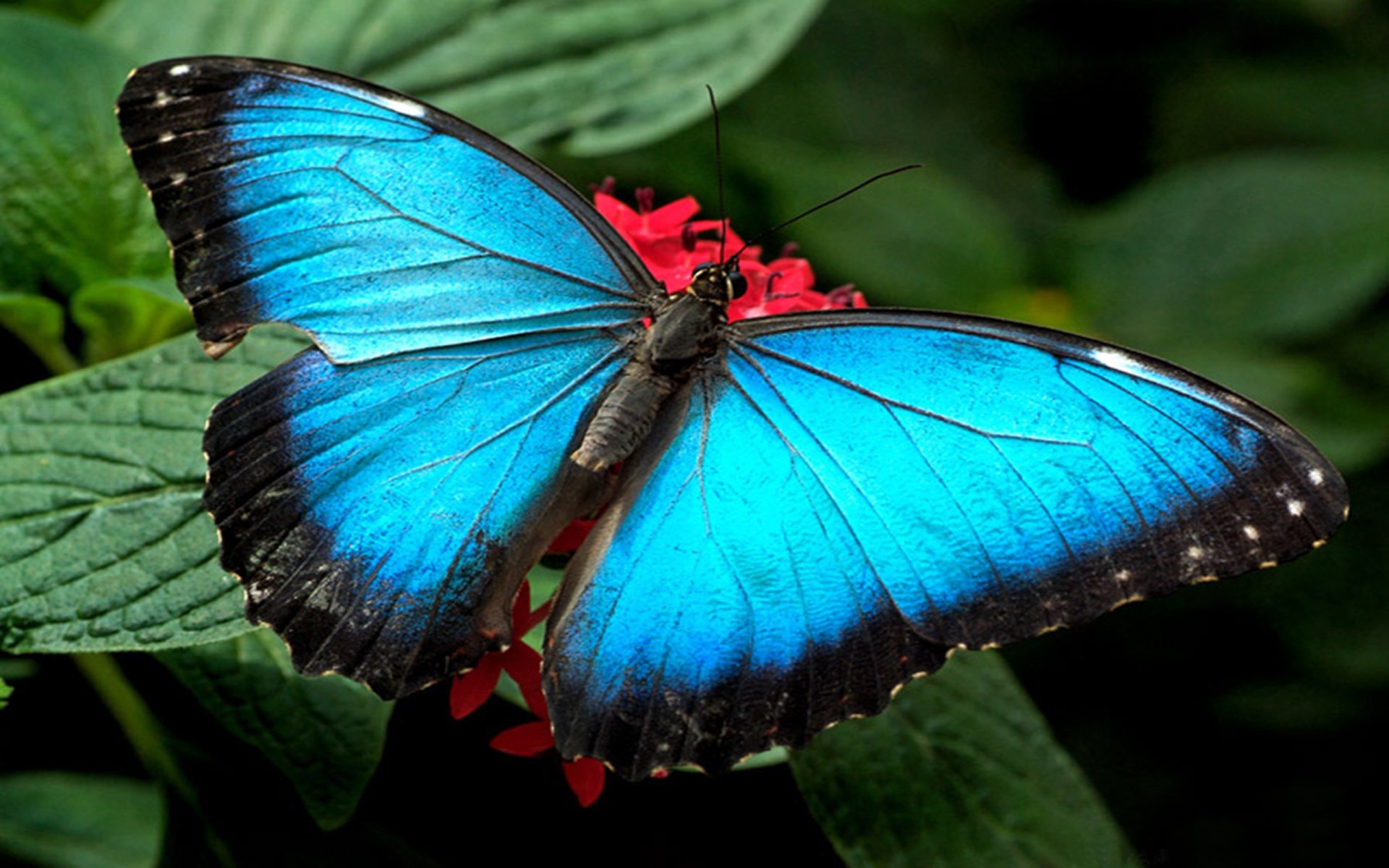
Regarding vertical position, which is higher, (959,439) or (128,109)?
(128,109)

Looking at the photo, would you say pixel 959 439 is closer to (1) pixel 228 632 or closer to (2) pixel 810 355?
(2) pixel 810 355

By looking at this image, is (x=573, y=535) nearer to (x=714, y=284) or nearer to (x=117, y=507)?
(x=714, y=284)

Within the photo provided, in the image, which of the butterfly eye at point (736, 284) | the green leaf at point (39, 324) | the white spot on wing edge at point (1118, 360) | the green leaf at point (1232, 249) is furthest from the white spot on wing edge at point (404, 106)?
the green leaf at point (1232, 249)

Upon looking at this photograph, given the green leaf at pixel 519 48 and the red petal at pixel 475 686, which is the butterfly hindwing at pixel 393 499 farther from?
the green leaf at pixel 519 48

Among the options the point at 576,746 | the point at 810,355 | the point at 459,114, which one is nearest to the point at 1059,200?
the point at 459,114

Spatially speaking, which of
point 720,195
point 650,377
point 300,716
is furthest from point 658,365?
point 300,716

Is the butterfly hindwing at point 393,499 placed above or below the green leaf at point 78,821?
above
